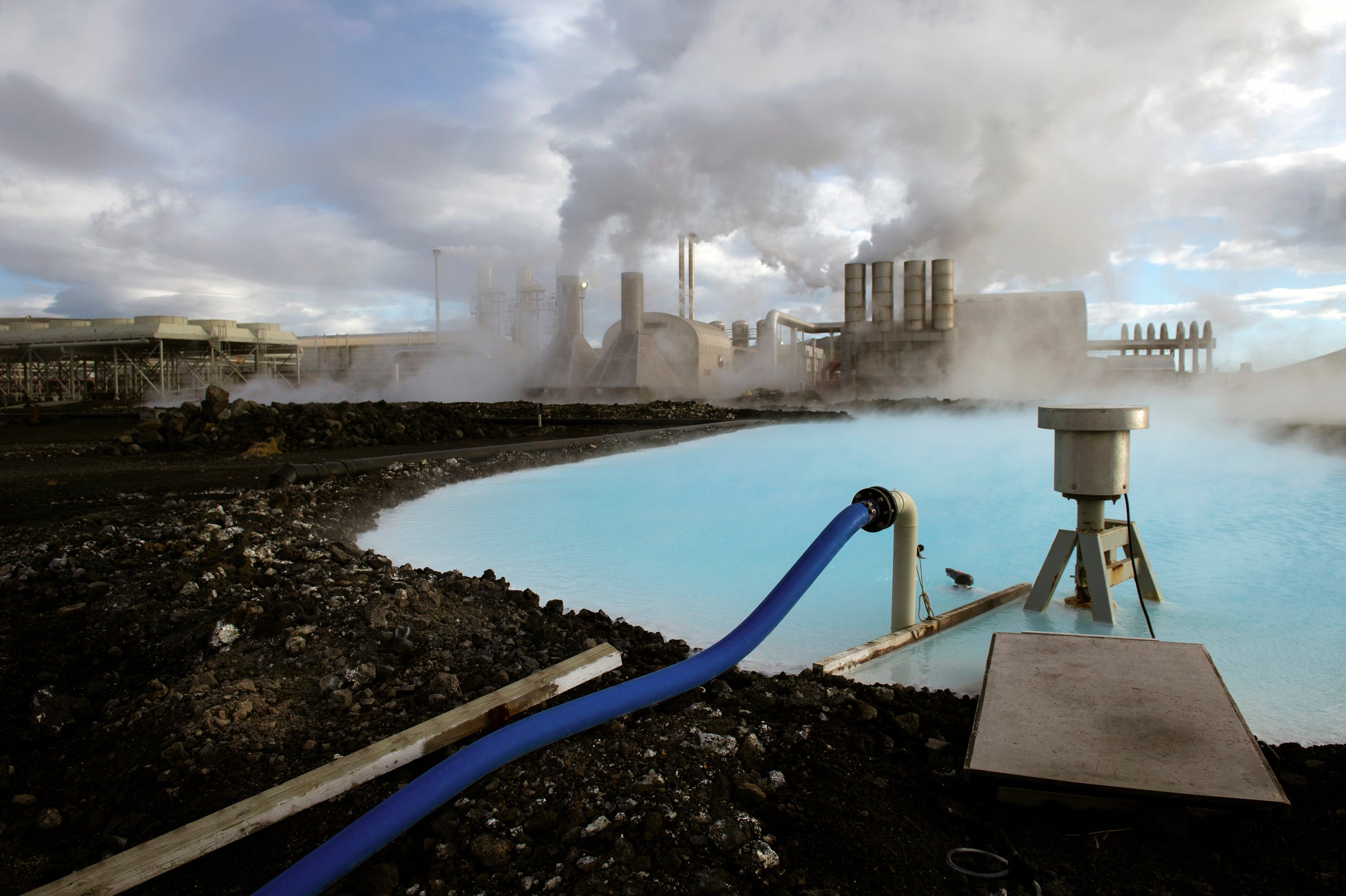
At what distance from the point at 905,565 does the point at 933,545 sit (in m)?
3.43

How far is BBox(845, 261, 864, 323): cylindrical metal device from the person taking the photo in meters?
31.5

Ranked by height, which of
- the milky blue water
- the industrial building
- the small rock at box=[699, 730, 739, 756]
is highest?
the industrial building

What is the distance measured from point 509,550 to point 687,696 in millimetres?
4242

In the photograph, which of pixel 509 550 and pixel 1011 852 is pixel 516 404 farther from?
pixel 1011 852

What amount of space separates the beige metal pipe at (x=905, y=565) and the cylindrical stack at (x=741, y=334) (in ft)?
135

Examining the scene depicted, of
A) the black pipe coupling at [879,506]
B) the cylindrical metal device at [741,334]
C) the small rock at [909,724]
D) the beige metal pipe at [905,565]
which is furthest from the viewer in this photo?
the cylindrical metal device at [741,334]

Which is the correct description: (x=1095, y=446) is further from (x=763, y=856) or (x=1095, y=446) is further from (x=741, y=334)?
(x=741, y=334)

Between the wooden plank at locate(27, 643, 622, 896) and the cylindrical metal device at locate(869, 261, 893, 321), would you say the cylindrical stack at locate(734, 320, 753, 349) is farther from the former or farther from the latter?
the wooden plank at locate(27, 643, 622, 896)

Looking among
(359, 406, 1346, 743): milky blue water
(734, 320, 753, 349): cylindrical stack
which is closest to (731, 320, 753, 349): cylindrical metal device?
(734, 320, 753, 349): cylindrical stack

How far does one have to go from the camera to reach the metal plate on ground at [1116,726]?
216 cm

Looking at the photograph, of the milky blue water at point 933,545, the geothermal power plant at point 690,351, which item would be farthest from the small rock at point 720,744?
the geothermal power plant at point 690,351

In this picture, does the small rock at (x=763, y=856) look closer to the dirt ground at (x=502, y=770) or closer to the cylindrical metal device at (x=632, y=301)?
the dirt ground at (x=502, y=770)

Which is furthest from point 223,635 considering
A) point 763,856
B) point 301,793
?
point 763,856

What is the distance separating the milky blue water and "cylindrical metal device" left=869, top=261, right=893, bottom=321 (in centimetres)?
1798
